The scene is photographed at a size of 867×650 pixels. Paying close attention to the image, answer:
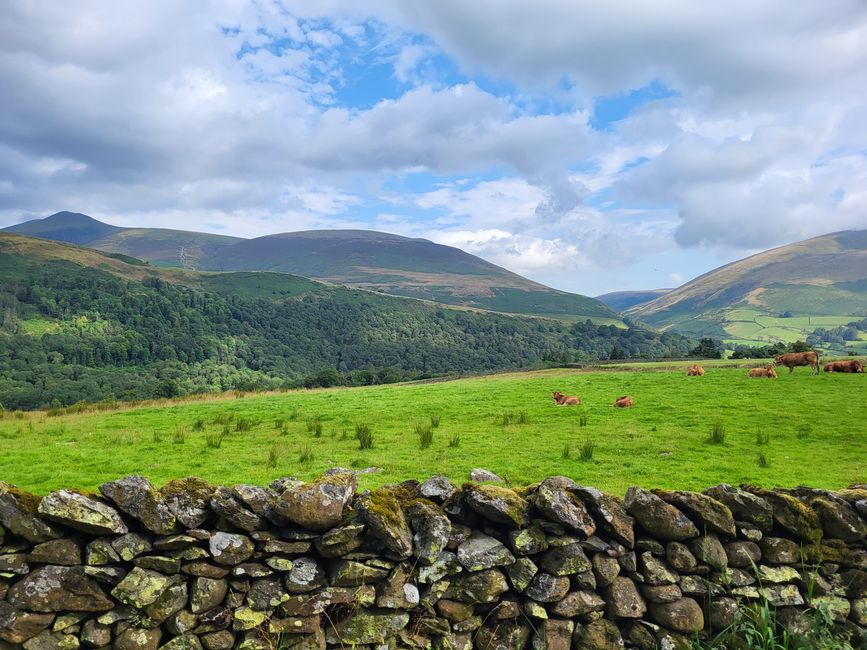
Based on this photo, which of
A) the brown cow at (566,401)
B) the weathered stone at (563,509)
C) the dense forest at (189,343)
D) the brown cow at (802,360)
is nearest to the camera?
the weathered stone at (563,509)

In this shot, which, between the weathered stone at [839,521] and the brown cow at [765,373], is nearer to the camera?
the weathered stone at [839,521]

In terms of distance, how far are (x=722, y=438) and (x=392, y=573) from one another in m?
10.3

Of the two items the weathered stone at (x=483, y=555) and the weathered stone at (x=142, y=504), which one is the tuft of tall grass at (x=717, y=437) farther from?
the weathered stone at (x=142, y=504)

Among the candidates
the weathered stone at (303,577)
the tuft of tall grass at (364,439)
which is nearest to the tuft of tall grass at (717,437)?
the tuft of tall grass at (364,439)

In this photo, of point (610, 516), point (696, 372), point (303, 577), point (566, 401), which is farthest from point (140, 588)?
point (696, 372)

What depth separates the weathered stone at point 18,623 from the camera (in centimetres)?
433

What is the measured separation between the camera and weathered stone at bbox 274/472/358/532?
4.82 meters

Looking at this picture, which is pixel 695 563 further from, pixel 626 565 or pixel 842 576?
pixel 842 576

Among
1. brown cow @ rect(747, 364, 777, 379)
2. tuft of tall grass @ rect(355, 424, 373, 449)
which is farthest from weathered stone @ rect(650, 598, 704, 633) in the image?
brown cow @ rect(747, 364, 777, 379)

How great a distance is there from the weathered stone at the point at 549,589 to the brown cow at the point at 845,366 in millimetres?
24884

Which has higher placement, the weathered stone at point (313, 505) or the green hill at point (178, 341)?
the weathered stone at point (313, 505)

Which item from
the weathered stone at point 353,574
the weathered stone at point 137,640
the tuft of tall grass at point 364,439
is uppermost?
the weathered stone at point 353,574

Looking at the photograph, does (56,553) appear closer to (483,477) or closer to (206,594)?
(206,594)

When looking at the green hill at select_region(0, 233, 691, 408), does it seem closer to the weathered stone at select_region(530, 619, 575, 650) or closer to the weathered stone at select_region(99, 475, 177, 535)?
the weathered stone at select_region(530, 619, 575, 650)
